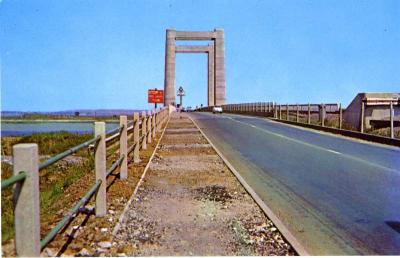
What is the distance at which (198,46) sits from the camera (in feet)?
350

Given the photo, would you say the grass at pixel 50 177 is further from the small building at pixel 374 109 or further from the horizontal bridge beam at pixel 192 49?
the horizontal bridge beam at pixel 192 49

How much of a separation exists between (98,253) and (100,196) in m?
1.74

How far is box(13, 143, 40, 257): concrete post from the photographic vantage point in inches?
151

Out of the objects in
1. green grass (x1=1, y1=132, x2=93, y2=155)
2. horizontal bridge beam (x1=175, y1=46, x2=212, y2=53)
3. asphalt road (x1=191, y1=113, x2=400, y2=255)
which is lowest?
green grass (x1=1, y1=132, x2=93, y2=155)

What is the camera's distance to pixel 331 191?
358 inches

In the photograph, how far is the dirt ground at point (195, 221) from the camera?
5.52 metres

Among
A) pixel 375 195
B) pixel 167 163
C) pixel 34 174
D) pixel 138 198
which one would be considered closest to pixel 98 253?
pixel 34 174

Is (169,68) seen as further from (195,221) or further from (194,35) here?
(195,221)

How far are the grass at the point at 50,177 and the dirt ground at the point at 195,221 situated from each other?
136 cm

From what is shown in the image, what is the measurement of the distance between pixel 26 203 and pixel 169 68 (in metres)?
88.9

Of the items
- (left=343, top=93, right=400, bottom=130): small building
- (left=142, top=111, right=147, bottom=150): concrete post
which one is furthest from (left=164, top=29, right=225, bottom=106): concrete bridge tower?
(left=142, top=111, right=147, bottom=150): concrete post

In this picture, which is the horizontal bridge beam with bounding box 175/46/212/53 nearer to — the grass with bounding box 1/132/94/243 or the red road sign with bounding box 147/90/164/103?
the red road sign with bounding box 147/90/164/103

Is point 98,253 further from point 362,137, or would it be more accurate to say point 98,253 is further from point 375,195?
point 362,137

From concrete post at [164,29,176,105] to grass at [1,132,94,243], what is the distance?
51919mm
